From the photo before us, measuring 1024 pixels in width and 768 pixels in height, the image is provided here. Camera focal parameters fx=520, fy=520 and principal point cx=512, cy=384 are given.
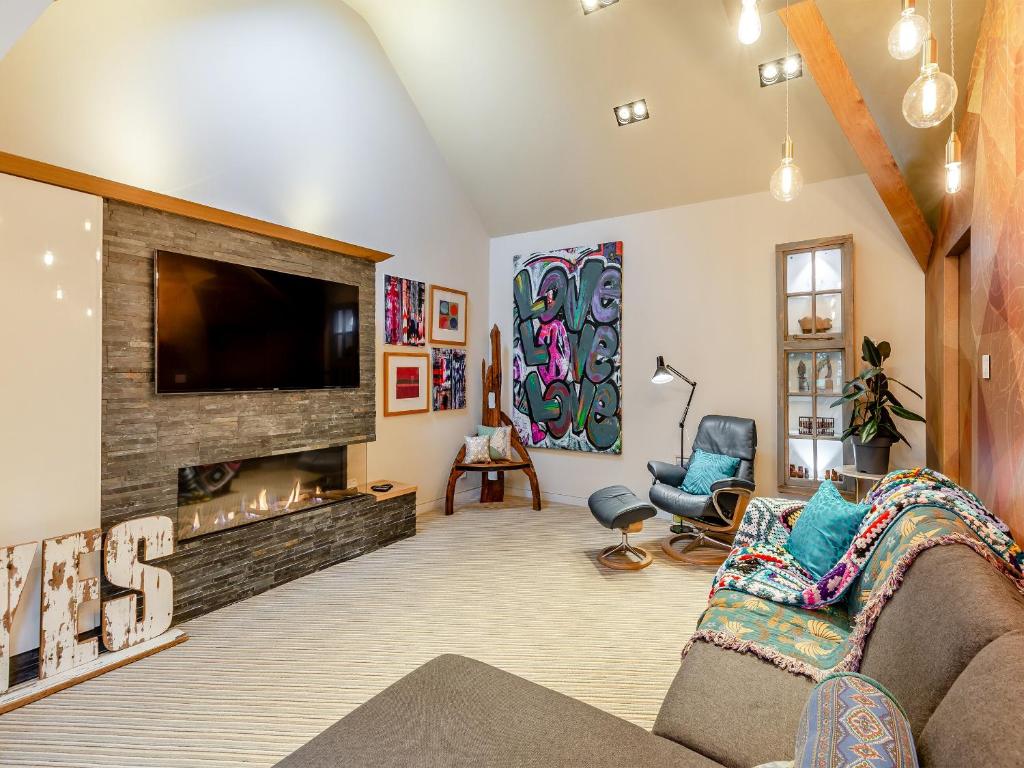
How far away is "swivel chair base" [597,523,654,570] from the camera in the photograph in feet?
11.8

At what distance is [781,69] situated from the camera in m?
3.59

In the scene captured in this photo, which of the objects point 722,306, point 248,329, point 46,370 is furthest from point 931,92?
point 46,370

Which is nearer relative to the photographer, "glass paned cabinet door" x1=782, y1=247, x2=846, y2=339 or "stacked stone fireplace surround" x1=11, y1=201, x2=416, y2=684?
"stacked stone fireplace surround" x1=11, y1=201, x2=416, y2=684

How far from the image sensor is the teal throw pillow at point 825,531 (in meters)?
2.14

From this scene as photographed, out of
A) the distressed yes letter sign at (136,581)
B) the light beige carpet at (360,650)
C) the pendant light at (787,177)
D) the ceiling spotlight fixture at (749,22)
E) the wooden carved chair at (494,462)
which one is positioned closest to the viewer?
the ceiling spotlight fixture at (749,22)

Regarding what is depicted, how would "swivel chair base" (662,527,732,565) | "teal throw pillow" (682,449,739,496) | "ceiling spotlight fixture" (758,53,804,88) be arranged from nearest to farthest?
"ceiling spotlight fixture" (758,53,804,88), "swivel chair base" (662,527,732,565), "teal throw pillow" (682,449,739,496)

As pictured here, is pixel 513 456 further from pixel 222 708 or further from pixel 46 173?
pixel 46 173

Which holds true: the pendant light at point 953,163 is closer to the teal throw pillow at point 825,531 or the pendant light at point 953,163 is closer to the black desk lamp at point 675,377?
the teal throw pillow at point 825,531

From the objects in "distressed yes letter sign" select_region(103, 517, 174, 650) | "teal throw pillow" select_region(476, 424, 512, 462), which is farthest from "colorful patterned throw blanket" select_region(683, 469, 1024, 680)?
"teal throw pillow" select_region(476, 424, 512, 462)

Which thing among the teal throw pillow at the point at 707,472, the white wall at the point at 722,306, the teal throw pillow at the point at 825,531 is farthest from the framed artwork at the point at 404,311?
the teal throw pillow at the point at 825,531

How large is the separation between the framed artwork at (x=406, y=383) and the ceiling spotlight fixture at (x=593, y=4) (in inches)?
118

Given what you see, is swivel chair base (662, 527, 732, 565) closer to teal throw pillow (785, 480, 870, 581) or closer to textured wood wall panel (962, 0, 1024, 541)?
teal throw pillow (785, 480, 870, 581)

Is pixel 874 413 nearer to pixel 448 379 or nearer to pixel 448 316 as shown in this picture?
pixel 448 379

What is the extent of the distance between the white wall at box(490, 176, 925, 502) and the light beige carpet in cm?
141
